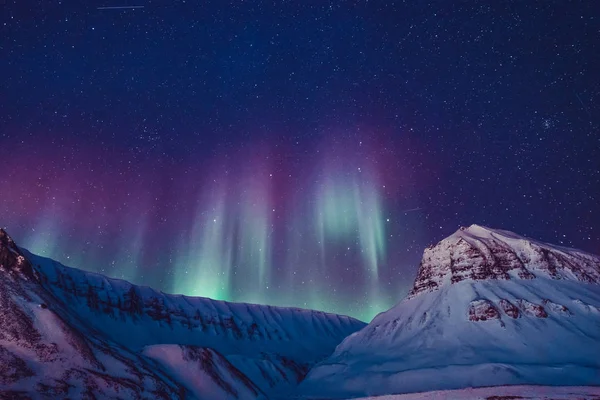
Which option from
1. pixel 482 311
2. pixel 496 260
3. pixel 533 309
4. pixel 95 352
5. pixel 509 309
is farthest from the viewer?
pixel 496 260

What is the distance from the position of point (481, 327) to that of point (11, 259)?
Answer: 98085 mm

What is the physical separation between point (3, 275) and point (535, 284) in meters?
119

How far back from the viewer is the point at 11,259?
71.0m

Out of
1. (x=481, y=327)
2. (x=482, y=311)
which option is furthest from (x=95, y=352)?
(x=482, y=311)

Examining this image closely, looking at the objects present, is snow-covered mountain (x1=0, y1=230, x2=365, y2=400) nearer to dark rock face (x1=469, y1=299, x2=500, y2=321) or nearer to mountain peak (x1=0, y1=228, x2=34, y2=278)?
mountain peak (x1=0, y1=228, x2=34, y2=278)

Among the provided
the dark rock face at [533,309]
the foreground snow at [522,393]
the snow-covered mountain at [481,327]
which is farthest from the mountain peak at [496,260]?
the foreground snow at [522,393]

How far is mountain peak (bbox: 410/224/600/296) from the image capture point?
120188 mm

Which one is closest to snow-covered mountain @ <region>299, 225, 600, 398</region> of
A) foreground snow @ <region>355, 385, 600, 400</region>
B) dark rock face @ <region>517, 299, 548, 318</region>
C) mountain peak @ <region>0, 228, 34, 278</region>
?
dark rock face @ <region>517, 299, 548, 318</region>

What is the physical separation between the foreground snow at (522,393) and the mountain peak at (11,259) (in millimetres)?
65390

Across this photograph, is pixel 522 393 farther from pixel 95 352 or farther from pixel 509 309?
pixel 95 352

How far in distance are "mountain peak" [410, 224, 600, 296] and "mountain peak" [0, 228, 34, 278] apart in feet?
346

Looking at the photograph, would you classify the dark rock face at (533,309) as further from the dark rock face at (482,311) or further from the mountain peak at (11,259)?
the mountain peak at (11,259)

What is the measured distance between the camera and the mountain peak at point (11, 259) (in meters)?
69.9

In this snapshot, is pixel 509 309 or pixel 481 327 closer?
pixel 481 327
